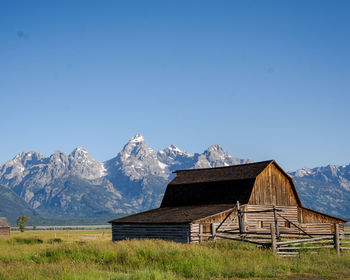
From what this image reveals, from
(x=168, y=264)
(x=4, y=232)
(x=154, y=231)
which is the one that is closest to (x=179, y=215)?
(x=154, y=231)

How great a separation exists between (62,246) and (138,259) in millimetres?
5745

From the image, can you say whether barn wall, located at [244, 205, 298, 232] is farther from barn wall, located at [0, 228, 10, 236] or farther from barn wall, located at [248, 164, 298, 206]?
barn wall, located at [0, 228, 10, 236]

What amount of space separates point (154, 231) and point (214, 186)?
339 inches

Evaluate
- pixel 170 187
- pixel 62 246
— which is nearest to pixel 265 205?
pixel 170 187

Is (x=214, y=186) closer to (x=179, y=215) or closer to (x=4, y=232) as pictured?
(x=179, y=215)

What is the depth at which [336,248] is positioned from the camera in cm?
3005

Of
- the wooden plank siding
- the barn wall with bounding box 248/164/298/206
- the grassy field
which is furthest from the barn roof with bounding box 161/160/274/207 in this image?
the wooden plank siding

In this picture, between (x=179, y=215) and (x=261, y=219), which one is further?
(x=261, y=219)

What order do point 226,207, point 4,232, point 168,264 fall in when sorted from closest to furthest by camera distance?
1. point 168,264
2. point 226,207
3. point 4,232

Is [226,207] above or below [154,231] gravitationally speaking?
above

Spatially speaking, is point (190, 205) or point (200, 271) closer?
point (200, 271)

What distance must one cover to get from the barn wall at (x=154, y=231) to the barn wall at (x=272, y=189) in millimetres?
7044

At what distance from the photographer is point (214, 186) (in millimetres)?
47031

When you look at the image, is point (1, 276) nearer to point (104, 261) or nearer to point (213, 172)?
point (104, 261)
